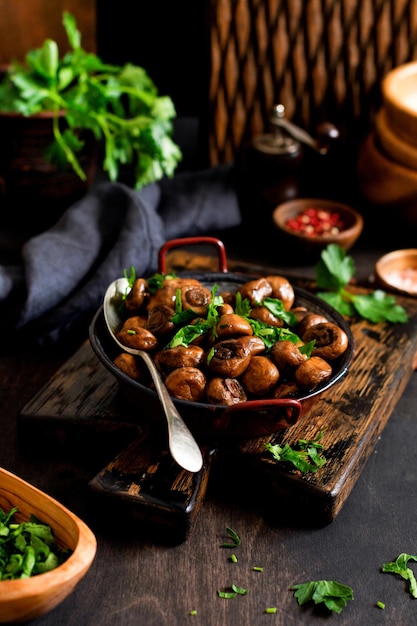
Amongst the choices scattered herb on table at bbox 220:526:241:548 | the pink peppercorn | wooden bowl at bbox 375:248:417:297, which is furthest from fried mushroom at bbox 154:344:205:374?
the pink peppercorn

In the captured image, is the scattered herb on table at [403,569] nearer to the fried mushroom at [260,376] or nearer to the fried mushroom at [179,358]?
the fried mushroom at [260,376]

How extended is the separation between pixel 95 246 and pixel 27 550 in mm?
901

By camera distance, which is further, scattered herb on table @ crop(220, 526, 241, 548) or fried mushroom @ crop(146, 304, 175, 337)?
fried mushroom @ crop(146, 304, 175, 337)

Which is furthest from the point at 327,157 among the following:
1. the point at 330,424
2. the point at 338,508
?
the point at 338,508

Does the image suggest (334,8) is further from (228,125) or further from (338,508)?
(338,508)

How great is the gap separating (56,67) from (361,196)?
0.92 metres

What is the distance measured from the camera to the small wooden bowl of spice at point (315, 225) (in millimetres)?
1871

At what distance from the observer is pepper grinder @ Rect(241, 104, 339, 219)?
2020 millimetres

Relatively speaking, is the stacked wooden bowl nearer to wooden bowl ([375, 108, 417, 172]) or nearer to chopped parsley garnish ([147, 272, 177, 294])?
wooden bowl ([375, 108, 417, 172])

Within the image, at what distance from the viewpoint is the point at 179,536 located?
1.18 metres

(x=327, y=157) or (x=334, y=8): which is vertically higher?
(x=334, y=8)

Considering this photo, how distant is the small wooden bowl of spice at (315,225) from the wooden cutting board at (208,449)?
1.18 feet

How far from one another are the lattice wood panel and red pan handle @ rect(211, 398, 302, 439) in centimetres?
128

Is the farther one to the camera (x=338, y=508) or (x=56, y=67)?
(x=56, y=67)
